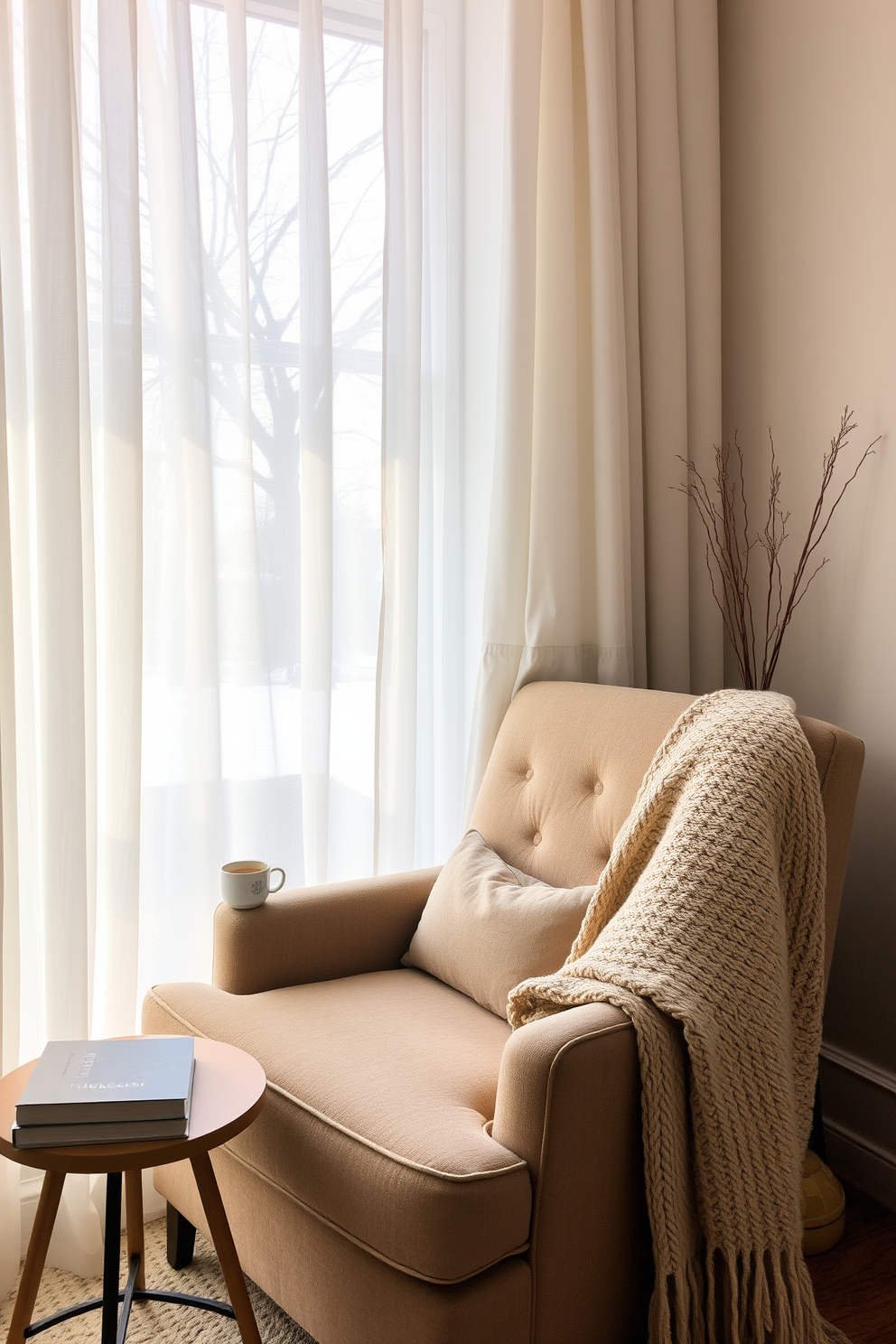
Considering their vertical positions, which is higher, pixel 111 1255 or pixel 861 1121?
pixel 111 1255

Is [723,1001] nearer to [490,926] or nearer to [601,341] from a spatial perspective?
[490,926]

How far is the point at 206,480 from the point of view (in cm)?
189

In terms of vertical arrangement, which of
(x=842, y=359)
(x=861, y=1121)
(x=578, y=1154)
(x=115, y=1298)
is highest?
(x=842, y=359)

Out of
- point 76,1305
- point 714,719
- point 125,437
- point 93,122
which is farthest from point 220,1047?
point 93,122

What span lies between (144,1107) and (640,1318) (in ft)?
2.19

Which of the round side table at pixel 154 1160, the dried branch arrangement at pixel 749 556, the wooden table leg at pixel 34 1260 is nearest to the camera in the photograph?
the round side table at pixel 154 1160

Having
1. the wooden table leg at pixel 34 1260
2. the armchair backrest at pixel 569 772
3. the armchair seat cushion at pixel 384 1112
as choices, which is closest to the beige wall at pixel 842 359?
the armchair backrest at pixel 569 772

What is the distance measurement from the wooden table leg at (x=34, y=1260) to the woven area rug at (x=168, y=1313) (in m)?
0.34

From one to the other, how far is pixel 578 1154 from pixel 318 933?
0.71m

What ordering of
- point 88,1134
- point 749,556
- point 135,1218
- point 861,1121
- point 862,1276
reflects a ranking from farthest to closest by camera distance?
point 749,556 → point 861,1121 → point 862,1276 → point 135,1218 → point 88,1134

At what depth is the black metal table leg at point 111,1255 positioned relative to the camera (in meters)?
1.22

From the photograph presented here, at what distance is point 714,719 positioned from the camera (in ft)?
5.05

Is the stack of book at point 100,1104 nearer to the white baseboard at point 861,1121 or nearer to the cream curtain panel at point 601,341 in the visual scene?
the cream curtain panel at point 601,341

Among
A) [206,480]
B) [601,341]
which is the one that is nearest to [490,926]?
[206,480]
